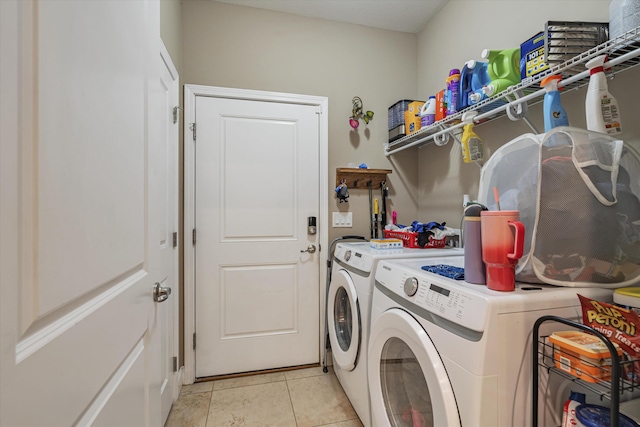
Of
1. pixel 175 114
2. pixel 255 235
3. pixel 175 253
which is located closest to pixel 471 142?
pixel 255 235

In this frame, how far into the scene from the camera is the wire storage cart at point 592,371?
591 millimetres

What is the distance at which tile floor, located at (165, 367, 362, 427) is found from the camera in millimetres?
1613

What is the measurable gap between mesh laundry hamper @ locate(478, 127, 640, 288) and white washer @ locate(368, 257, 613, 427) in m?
0.07

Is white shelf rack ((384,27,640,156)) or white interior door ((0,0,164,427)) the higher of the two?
white shelf rack ((384,27,640,156))

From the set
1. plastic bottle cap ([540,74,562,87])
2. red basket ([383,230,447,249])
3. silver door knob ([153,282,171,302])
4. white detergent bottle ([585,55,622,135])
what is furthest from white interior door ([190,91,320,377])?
white detergent bottle ([585,55,622,135])

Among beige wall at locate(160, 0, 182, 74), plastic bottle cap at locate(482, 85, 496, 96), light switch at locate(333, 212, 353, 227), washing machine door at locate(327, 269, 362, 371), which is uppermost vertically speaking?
beige wall at locate(160, 0, 182, 74)

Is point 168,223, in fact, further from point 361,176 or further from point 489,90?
point 489,90

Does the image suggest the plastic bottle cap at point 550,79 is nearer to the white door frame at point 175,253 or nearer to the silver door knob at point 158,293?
the silver door knob at point 158,293

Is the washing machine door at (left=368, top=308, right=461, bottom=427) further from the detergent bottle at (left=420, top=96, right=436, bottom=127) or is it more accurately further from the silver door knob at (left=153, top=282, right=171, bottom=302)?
the detergent bottle at (left=420, top=96, right=436, bottom=127)

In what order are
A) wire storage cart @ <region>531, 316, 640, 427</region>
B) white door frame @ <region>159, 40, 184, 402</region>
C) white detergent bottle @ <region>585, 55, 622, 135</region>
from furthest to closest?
white door frame @ <region>159, 40, 184, 402</region>, white detergent bottle @ <region>585, 55, 622, 135</region>, wire storage cart @ <region>531, 316, 640, 427</region>

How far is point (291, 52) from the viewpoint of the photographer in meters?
2.22

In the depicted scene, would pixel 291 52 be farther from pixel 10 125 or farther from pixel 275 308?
pixel 10 125

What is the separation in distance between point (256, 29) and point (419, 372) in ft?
8.06

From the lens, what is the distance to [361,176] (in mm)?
2318
